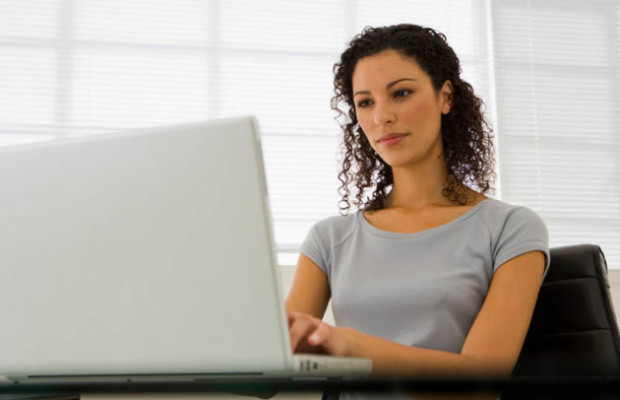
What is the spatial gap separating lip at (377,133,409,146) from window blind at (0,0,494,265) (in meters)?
1.14

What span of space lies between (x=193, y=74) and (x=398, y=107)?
1.41 metres

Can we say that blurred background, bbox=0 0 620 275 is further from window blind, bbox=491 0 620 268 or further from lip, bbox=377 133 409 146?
lip, bbox=377 133 409 146

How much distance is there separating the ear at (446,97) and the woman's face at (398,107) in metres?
0.03

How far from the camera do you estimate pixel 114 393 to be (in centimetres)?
52

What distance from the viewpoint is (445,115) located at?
5.44 ft

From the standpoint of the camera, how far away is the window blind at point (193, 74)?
8.57ft

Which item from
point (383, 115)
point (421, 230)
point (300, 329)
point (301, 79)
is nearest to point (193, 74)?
point (301, 79)

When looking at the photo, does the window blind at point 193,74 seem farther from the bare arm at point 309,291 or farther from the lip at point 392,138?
the lip at point 392,138

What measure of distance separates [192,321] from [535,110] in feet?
8.16

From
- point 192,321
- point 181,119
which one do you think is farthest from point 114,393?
point 181,119

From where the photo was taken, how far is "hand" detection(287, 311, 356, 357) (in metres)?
0.83

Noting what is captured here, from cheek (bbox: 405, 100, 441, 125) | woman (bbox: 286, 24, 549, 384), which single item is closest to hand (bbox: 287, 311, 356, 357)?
woman (bbox: 286, 24, 549, 384)

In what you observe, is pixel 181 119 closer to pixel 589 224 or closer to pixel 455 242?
pixel 455 242

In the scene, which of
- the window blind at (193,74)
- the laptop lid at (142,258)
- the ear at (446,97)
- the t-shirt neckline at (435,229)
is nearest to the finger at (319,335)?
the laptop lid at (142,258)
